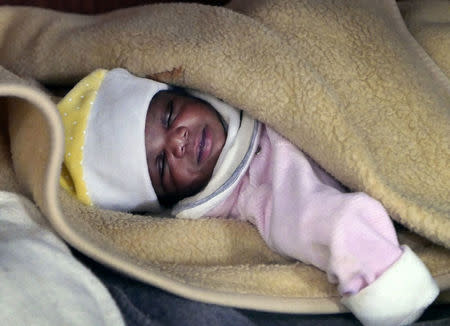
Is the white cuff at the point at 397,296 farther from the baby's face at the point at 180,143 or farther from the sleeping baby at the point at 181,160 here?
the baby's face at the point at 180,143

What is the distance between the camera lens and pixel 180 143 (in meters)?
0.88

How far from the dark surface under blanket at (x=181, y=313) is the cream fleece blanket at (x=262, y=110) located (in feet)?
0.04

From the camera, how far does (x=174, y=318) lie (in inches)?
25.4

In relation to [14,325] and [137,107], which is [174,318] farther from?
[137,107]

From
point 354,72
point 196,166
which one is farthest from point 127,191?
point 354,72

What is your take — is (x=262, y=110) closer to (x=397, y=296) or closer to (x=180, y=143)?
(x=180, y=143)

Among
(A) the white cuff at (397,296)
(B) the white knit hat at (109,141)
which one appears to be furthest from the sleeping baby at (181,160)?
(A) the white cuff at (397,296)

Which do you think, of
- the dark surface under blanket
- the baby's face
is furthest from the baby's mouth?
the dark surface under blanket

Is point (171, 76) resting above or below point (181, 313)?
above

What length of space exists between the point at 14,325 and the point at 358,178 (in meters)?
0.41

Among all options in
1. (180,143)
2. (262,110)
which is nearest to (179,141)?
(180,143)

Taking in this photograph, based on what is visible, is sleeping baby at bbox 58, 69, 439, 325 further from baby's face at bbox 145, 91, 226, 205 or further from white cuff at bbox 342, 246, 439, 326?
white cuff at bbox 342, 246, 439, 326

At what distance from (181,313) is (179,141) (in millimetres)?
285

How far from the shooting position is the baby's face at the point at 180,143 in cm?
89
